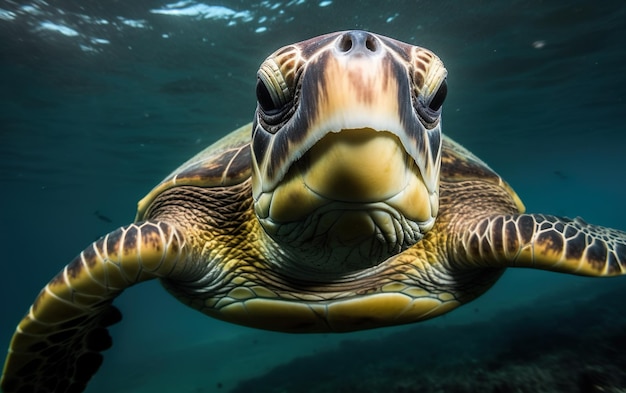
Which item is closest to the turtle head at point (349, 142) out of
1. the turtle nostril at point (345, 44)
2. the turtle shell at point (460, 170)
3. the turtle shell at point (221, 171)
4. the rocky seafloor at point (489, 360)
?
the turtle nostril at point (345, 44)

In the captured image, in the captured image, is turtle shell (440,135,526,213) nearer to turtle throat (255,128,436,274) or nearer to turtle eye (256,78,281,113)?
turtle throat (255,128,436,274)

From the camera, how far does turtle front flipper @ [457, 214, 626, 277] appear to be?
2.36 meters

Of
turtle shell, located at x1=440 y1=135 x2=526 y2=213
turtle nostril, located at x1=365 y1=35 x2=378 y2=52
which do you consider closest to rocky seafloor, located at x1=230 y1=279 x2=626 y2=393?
turtle shell, located at x1=440 y1=135 x2=526 y2=213

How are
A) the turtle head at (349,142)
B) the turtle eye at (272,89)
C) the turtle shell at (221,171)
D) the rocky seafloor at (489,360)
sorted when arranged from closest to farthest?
1. the turtle head at (349,142)
2. the turtle eye at (272,89)
3. the turtle shell at (221,171)
4. the rocky seafloor at (489,360)

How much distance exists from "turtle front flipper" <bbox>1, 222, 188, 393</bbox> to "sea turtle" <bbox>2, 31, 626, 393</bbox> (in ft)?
0.04

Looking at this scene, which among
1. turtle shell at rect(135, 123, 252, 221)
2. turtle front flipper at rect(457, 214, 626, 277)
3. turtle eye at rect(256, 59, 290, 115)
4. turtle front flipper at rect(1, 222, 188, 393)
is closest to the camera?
turtle eye at rect(256, 59, 290, 115)

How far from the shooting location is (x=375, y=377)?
6801 mm

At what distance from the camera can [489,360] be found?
6.20 meters

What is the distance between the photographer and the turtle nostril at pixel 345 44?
1091 millimetres

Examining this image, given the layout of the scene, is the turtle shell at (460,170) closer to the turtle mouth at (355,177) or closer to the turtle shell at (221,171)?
the turtle shell at (221,171)

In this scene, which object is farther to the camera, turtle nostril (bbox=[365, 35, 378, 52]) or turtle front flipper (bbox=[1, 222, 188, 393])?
turtle front flipper (bbox=[1, 222, 188, 393])

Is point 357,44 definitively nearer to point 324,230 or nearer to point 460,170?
point 324,230

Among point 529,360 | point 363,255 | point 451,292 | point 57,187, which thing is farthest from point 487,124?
point 57,187

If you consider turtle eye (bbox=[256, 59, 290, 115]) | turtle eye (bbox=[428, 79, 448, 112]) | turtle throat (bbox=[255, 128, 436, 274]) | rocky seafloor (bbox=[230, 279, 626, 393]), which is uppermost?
turtle eye (bbox=[256, 59, 290, 115])
